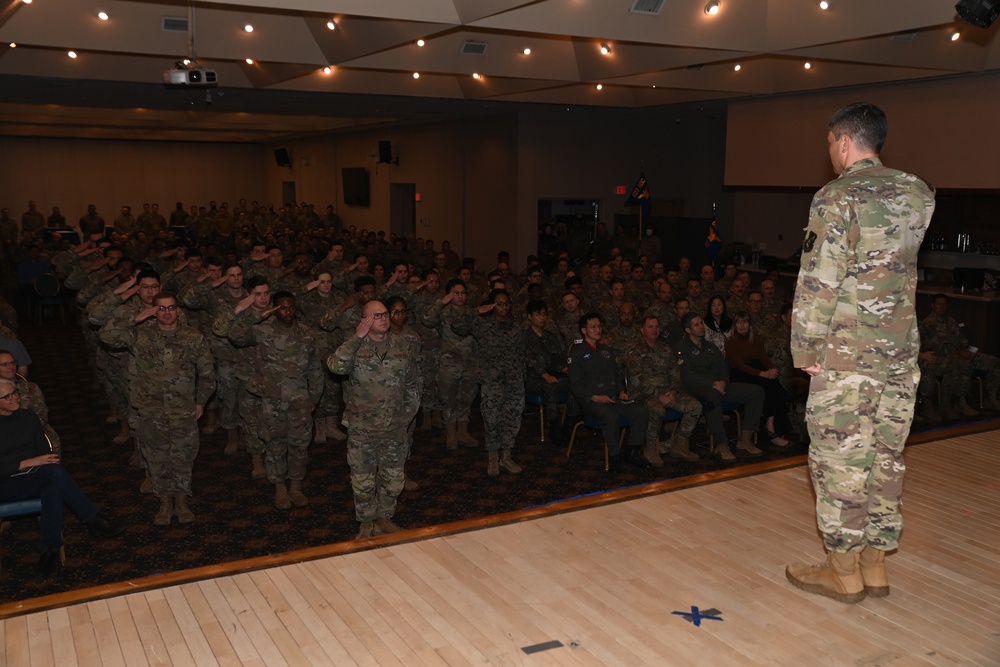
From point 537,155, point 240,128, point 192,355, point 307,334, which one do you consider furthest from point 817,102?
point 240,128

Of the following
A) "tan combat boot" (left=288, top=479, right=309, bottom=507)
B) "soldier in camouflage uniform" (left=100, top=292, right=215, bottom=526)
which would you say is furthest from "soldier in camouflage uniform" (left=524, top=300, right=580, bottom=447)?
"soldier in camouflage uniform" (left=100, top=292, right=215, bottom=526)

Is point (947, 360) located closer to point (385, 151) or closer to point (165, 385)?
point (165, 385)

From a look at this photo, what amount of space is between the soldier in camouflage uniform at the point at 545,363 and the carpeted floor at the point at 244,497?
49cm

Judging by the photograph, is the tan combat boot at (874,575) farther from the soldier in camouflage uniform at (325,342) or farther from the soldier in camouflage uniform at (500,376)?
the soldier in camouflage uniform at (325,342)

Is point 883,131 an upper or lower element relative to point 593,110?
lower

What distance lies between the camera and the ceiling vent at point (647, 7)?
7.93m

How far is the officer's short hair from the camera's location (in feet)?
10.2

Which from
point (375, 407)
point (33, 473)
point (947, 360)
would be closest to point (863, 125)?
point (375, 407)

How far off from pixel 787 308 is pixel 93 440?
7.05m

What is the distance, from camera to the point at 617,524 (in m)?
4.32

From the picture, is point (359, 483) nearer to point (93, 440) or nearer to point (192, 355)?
point (192, 355)

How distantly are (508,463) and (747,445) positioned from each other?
7.90 feet

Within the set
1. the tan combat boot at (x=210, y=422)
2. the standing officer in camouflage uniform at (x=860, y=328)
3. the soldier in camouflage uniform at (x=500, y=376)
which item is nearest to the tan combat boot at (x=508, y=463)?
the soldier in camouflage uniform at (x=500, y=376)

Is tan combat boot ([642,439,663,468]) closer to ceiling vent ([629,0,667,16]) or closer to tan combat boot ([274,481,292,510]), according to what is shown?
tan combat boot ([274,481,292,510])
